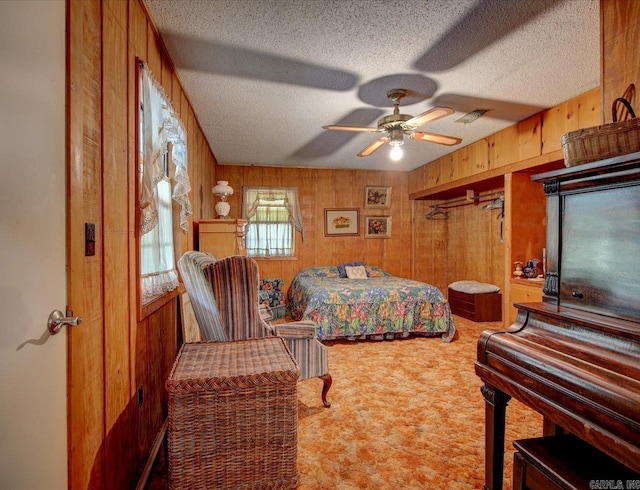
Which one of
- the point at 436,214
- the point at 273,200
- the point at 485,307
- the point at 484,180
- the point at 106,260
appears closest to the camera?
the point at 106,260

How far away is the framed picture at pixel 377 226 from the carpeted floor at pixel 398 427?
10.5 feet

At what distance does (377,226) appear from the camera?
6.50 meters

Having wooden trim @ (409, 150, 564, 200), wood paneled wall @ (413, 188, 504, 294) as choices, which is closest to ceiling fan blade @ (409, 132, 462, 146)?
wooden trim @ (409, 150, 564, 200)

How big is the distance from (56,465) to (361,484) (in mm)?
1352

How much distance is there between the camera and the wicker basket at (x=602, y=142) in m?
1.13

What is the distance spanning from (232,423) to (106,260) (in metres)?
0.87

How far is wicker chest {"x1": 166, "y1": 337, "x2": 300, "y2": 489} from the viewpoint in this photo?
141 cm

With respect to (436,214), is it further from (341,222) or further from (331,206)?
(331,206)

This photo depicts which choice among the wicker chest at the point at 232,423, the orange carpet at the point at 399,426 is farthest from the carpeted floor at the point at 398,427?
the wicker chest at the point at 232,423

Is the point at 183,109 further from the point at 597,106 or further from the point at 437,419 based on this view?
the point at 597,106

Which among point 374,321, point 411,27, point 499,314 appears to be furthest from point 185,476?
point 499,314

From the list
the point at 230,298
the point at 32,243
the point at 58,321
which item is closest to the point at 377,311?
the point at 230,298

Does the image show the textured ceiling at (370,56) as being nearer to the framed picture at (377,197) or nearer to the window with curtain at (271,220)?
the window with curtain at (271,220)

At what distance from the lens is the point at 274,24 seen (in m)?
2.07
